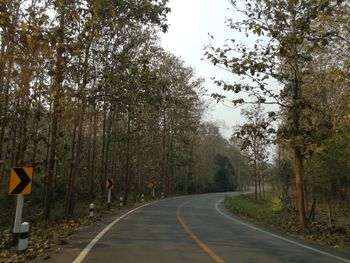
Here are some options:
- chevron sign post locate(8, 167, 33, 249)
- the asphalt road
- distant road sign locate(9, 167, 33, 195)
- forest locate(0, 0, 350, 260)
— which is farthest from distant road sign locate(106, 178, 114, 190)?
distant road sign locate(9, 167, 33, 195)

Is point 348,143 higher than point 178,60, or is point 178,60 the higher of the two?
point 178,60

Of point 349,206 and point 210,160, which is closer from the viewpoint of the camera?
point 349,206

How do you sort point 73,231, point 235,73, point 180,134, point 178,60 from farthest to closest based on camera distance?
point 180,134 → point 178,60 → point 235,73 → point 73,231

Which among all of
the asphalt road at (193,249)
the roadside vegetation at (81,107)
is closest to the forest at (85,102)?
the roadside vegetation at (81,107)

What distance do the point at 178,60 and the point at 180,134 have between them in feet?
33.0

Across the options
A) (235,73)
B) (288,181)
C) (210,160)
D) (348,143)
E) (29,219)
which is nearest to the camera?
(235,73)

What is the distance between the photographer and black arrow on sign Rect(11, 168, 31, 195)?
36.4 feet

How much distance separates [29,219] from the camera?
2256 centimetres

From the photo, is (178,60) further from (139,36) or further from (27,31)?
(27,31)

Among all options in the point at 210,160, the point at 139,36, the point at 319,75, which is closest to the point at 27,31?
the point at 319,75

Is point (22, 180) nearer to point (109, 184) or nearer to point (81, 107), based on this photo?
point (81, 107)

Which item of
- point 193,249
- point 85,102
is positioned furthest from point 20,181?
point 85,102

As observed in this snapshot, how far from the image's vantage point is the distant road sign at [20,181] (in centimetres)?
1108

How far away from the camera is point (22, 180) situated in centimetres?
1121
